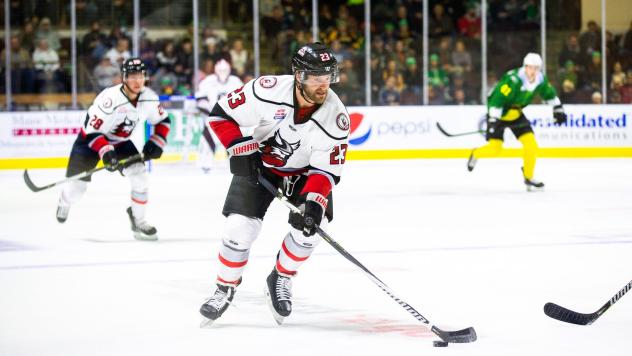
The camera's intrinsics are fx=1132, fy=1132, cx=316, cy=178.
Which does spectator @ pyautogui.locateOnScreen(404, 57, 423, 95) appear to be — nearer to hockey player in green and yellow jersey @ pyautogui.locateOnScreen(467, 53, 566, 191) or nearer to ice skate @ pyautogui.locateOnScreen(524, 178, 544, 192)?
hockey player in green and yellow jersey @ pyautogui.locateOnScreen(467, 53, 566, 191)

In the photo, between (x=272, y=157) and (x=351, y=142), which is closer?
(x=272, y=157)

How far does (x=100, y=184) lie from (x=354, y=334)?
7508mm

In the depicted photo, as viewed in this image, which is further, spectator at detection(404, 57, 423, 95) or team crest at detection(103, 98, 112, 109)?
spectator at detection(404, 57, 423, 95)

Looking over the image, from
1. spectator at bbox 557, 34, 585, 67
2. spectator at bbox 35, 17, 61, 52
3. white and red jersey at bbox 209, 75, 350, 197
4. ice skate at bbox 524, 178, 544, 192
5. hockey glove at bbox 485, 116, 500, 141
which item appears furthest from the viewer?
spectator at bbox 557, 34, 585, 67

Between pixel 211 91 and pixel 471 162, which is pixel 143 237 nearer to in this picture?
pixel 471 162

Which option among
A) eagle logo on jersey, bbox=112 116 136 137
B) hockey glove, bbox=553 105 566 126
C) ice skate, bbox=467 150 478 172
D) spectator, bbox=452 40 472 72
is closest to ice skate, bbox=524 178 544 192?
hockey glove, bbox=553 105 566 126

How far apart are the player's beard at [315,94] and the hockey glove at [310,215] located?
350 millimetres

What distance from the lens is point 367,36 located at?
14797 millimetres

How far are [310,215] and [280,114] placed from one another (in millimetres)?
398

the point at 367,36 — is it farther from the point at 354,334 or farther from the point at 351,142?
the point at 354,334

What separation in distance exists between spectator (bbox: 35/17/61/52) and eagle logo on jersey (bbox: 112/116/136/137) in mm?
7088

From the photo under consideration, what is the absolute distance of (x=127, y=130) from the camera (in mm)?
7137

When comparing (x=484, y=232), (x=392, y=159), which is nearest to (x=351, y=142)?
(x=392, y=159)

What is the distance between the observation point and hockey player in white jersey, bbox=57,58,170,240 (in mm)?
6895
